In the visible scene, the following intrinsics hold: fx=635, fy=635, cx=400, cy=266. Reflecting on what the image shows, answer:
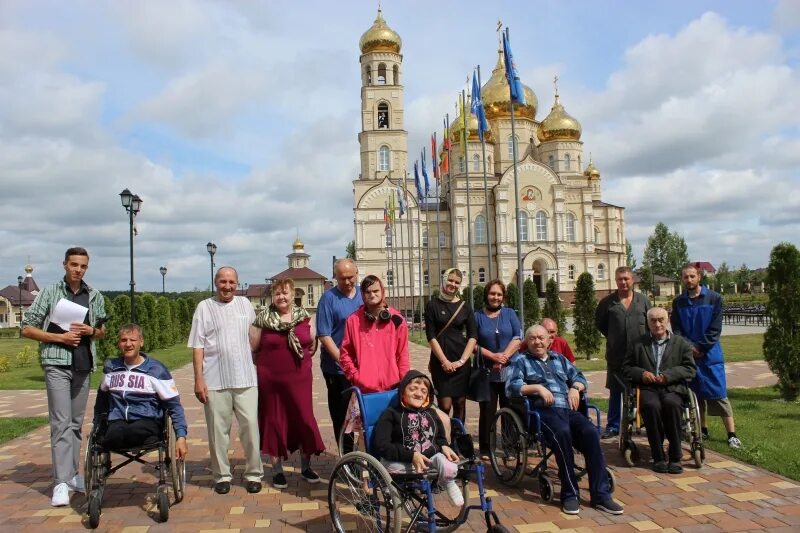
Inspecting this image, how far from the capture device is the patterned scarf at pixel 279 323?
5625 millimetres

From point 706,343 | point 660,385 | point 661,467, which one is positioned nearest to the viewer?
point 661,467

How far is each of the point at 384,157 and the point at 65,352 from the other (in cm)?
4697

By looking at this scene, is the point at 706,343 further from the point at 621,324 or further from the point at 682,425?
the point at 682,425

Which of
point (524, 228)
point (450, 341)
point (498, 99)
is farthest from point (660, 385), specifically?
point (498, 99)

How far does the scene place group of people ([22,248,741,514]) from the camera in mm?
4984

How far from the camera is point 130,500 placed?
17.8 ft

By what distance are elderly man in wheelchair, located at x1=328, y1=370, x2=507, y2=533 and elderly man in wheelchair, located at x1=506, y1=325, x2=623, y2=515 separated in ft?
3.01

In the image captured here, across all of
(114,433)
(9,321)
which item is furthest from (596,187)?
(9,321)

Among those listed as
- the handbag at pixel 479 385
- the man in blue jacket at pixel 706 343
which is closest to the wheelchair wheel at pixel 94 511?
the handbag at pixel 479 385

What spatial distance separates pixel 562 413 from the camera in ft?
17.3

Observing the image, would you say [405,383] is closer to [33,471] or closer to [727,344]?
[33,471]

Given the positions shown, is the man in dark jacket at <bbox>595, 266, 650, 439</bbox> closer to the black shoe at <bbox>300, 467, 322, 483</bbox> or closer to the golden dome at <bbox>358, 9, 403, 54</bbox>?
the black shoe at <bbox>300, 467, 322, 483</bbox>

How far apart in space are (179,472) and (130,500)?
587 mm

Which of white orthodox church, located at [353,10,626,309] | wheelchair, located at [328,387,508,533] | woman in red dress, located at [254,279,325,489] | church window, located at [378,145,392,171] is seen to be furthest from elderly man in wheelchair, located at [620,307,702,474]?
church window, located at [378,145,392,171]
